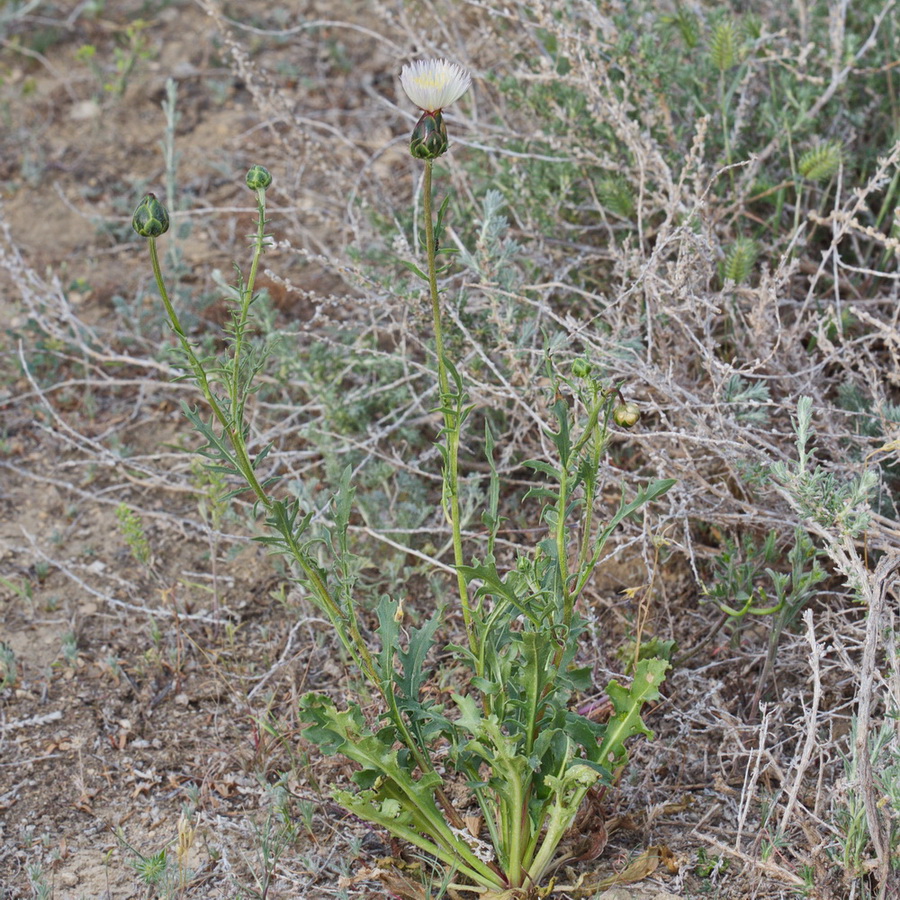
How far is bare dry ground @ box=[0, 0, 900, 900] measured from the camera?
7.29 ft

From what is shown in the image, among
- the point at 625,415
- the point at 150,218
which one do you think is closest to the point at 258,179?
the point at 150,218

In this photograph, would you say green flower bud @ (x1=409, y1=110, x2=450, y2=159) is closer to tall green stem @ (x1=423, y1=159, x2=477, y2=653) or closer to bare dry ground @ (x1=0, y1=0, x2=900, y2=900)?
tall green stem @ (x1=423, y1=159, x2=477, y2=653)

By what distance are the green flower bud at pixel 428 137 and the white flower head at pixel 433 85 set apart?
2cm

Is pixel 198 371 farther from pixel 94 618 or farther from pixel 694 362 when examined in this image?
pixel 694 362

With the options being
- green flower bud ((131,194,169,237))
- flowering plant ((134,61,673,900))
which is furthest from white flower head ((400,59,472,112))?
green flower bud ((131,194,169,237))

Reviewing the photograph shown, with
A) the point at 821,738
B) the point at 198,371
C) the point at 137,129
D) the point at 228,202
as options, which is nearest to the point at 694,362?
the point at 821,738

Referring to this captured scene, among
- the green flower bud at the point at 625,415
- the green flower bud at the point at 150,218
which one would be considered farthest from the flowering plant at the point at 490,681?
the green flower bud at the point at 150,218

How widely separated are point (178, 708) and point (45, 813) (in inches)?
15.6

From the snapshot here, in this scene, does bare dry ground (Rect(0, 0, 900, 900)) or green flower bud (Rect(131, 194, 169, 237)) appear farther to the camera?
bare dry ground (Rect(0, 0, 900, 900))

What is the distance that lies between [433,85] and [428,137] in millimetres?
91

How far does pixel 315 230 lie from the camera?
4.23 meters

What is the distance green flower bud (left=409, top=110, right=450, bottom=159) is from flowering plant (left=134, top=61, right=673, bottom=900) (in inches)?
1.2

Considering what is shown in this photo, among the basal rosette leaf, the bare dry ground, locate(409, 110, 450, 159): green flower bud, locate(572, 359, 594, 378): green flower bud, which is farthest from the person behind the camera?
the bare dry ground

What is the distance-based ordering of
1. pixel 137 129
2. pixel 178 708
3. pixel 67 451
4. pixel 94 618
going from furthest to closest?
pixel 137 129, pixel 67 451, pixel 94 618, pixel 178 708
